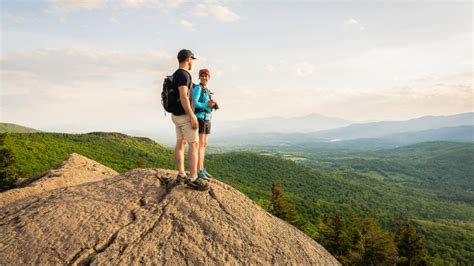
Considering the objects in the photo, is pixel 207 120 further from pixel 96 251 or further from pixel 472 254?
pixel 472 254

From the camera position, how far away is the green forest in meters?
43.4

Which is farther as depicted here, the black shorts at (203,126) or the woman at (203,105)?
the black shorts at (203,126)

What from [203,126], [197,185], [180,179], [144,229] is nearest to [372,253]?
[197,185]

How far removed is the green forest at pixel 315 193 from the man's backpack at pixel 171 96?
113 feet

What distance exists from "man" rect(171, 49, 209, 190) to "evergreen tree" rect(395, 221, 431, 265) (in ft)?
128

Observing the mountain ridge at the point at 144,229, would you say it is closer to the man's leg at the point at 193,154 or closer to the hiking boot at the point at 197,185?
the hiking boot at the point at 197,185

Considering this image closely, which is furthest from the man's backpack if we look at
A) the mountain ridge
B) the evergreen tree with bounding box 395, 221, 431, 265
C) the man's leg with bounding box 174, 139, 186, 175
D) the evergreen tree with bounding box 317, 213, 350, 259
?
the evergreen tree with bounding box 395, 221, 431, 265

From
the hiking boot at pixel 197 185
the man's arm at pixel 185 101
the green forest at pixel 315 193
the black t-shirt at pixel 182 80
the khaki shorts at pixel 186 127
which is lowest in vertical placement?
the green forest at pixel 315 193

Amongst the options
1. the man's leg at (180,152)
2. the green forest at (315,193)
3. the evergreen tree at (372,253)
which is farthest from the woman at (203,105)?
the evergreen tree at (372,253)

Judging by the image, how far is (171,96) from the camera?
6359 mm

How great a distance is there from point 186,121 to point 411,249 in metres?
41.9

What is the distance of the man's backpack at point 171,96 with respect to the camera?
249 inches

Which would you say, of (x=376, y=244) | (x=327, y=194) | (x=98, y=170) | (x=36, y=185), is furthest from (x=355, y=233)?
(x=327, y=194)

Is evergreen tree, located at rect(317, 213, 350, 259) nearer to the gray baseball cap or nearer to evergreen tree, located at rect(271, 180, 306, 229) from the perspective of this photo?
evergreen tree, located at rect(271, 180, 306, 229)
